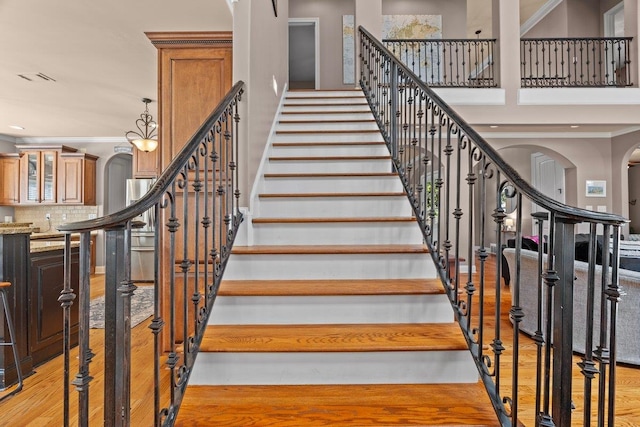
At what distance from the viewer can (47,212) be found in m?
6.73

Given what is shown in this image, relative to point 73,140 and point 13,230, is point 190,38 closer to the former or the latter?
point 13,230

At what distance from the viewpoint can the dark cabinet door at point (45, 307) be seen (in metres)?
2.73

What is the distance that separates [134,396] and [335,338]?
1434mm

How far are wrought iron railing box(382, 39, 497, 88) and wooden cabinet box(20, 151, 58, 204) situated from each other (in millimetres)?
6253

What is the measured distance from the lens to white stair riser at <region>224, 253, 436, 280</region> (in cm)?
208

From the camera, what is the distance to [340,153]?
328 centimetres

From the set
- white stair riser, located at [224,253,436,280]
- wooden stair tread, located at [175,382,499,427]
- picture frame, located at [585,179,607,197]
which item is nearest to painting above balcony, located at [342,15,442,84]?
picture frame, located at [585,179,607,197]

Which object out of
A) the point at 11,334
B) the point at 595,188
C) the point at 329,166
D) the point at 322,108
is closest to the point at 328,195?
the point at 329,166

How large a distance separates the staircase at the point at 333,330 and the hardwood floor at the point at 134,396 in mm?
105

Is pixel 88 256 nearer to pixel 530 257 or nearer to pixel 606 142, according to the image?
pixel 530 257

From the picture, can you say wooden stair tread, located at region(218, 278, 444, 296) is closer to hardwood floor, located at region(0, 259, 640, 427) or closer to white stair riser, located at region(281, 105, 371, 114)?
hardwood floor, located at region(0, 259, 640, 427)

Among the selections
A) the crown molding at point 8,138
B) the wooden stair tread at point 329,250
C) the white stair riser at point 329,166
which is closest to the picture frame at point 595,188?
the white stair riser at point 329,166

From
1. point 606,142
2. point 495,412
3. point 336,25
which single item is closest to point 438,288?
point 495,412

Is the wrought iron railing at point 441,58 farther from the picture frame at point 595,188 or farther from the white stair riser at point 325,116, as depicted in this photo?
the picture frame at point 595,188
